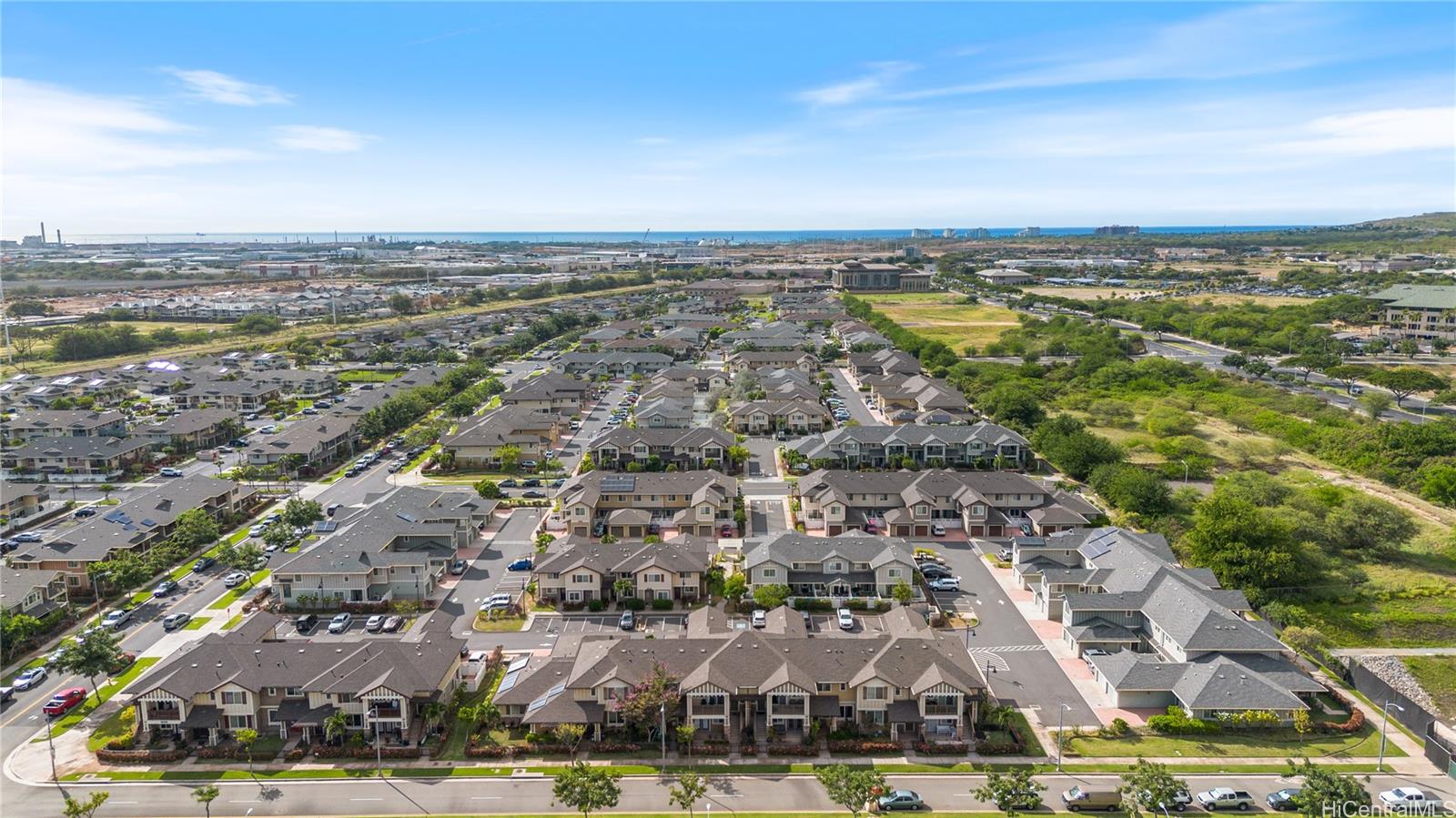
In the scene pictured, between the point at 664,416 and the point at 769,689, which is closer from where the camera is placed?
the point at 769,689

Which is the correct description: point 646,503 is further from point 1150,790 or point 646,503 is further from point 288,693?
point 1150,790

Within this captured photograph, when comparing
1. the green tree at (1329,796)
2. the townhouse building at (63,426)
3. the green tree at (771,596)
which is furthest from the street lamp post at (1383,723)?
the townhouse building at (63,426)

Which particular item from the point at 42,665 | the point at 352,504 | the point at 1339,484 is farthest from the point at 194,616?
the point at 1339,484

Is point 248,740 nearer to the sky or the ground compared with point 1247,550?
nearer to the ground

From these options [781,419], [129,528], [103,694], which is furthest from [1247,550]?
[129,528]

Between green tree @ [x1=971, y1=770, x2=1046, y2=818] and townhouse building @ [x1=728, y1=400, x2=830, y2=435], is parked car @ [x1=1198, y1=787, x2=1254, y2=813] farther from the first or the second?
townhouse building @ [x1=728, y1=400, x2=830, y2=435]

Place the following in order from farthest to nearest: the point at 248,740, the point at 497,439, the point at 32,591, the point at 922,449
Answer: the point at 497,439
the point at 922,449
the point at 32,591
the point at 248,740

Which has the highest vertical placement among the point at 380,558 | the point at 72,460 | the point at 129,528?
the point at 72,460
